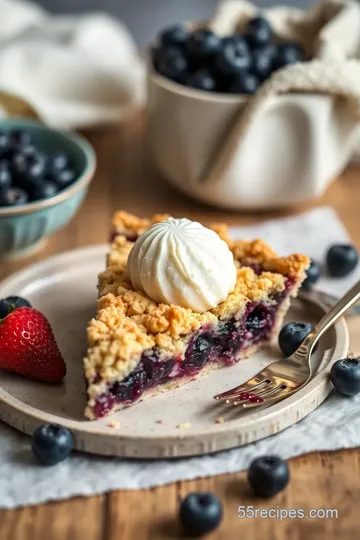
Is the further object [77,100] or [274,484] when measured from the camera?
[77,100]

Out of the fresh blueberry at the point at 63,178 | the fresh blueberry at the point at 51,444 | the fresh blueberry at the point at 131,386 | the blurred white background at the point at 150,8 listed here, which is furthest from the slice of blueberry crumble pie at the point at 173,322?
the blurred white background at the point at 150,8

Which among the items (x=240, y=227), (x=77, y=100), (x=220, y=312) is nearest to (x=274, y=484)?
(x=220, y=312)

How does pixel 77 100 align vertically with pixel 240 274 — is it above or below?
below

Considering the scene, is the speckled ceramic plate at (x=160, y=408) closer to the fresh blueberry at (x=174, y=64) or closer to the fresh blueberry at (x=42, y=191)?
the fresh blueberry at (x=42, y=191)

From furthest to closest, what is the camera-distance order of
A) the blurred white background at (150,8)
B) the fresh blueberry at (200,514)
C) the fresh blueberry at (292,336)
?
the blurred white background at (150,8)
the fresh blueberry at (292,336)
the fresh blueberry at (200,514)

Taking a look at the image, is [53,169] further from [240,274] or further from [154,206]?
[240,274]

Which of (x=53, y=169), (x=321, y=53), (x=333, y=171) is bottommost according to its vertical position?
(x=53, y=169)

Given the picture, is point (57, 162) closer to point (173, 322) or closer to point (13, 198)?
point (13, 198)
